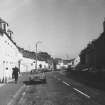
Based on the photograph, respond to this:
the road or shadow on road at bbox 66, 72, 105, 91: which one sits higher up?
shadow on road at bbox 66, 72, 105, 91

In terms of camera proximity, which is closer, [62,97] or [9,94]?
[62,97]

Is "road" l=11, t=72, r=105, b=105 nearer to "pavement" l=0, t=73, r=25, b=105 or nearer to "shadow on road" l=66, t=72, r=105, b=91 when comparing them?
"pavement" l=0, t=73, r=25, b=105

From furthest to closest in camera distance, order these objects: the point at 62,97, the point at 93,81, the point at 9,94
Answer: the point at 93,81 < the point at 9,94 < the point at 62,97

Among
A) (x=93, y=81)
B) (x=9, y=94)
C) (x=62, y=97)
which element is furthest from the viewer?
(x=93, y=81)

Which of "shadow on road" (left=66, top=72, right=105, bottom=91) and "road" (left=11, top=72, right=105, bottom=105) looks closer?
"road" (left=11, top=72, right=105, bottom=105)

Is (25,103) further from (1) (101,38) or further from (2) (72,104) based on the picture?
(1) (101,38)

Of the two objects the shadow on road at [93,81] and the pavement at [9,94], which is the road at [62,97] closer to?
the pavement at [9,94]

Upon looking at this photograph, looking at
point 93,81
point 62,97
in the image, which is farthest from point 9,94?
point 93,81

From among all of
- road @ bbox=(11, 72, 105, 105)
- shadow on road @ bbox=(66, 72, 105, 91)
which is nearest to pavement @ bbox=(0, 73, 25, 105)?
road @ bbox=(11, 72, 105, 105)

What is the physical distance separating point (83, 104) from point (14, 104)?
3.41 m

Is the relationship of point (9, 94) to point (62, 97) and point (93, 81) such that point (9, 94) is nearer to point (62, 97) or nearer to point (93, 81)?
point (62, 97)

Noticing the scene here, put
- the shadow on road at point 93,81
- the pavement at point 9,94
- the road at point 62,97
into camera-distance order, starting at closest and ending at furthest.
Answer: the road at point 62,97
the pavement at point 9,94
the shadow on road at point 93,81

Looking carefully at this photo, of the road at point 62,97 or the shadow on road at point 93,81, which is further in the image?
the shadow on road at point 93,81

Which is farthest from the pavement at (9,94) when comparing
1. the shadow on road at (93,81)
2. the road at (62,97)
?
the shadow on road at (93,81)
